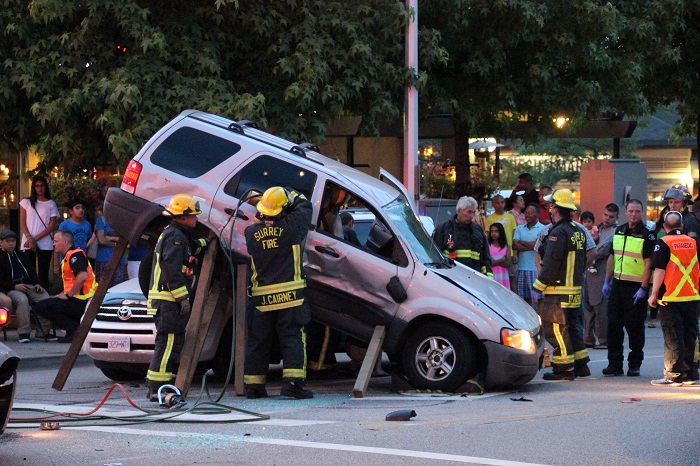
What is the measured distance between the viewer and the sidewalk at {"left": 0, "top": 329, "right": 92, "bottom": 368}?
1388 cm

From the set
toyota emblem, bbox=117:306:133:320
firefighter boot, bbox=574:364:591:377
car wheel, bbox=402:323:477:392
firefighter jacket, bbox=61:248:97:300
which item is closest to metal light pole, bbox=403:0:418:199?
firefighter jacket, bbox=61:248:97:300

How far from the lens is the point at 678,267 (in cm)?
1162

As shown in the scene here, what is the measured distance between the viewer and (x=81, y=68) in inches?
642

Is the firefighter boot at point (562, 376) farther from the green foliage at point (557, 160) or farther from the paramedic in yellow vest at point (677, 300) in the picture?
the green foliage at point (557, 160)

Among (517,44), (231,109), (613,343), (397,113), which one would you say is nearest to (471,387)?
(613,343)

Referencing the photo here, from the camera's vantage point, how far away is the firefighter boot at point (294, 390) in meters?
10.6

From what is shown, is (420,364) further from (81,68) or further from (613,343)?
(81,68)

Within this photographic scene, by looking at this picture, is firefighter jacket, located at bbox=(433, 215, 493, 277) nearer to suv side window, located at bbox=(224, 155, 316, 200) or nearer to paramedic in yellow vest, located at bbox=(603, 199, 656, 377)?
paramedic in yellow vest, located at bbox=(603, 199, 656, 377)

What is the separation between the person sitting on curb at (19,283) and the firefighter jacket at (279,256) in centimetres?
580

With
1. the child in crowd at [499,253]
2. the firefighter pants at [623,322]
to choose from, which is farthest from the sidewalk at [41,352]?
the firefighter pants at [623,322]

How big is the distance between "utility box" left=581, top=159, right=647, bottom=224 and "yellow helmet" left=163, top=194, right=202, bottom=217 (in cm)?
1266

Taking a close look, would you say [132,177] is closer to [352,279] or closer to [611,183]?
[352,279]

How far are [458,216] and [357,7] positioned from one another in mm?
4997

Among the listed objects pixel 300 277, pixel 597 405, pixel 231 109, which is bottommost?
pixel 597 405
